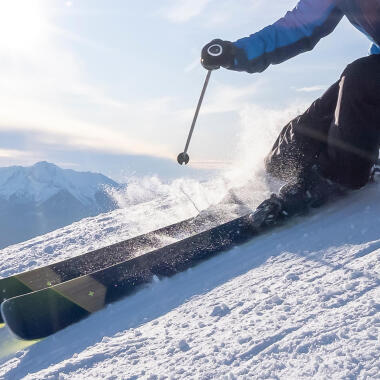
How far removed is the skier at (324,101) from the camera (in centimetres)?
316

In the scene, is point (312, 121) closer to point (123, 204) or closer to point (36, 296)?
point (36, 296)

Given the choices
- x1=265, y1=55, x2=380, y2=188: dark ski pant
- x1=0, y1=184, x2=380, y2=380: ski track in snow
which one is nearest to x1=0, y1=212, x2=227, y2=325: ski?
x1=0, y1=184, x2=380, y2=380: ski track in snow

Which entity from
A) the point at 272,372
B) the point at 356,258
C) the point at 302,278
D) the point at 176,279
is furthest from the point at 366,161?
the point at 272,372

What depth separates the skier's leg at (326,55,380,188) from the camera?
124 inches

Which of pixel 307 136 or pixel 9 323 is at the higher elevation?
pixel 307 136

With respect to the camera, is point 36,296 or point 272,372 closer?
point 272,372

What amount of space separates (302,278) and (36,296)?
1.52 m

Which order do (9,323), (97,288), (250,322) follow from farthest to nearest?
(97,288) < (9,323) < (250,322)

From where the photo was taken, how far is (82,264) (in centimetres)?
328

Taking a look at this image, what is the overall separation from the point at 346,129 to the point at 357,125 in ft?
0.30

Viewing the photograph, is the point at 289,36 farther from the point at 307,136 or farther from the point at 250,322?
the point at 250,322

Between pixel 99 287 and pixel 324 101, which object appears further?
pixel 324 101

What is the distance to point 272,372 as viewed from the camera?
1284 mm

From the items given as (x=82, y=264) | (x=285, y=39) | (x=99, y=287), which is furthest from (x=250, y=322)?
(x=285, y=39)
